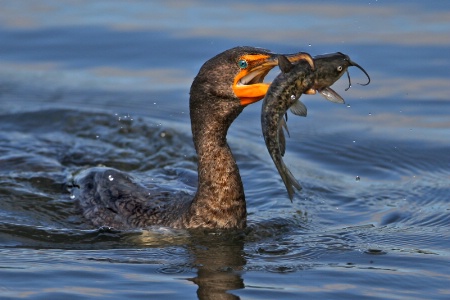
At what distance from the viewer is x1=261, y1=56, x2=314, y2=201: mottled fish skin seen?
22.3 feet

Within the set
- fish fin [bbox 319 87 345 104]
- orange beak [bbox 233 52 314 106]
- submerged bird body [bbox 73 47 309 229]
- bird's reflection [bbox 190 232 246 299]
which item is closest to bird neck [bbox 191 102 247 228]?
submerged bird body [bbox 73 47 309 229]

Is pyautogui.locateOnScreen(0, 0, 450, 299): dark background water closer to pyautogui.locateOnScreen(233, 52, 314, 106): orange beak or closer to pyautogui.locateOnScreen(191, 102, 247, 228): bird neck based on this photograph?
pyautogui.locateOnScreen(191, 102, 247, 228): bird neck

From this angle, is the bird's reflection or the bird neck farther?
the bird neck

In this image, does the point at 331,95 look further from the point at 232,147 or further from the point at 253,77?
the point at 232,147

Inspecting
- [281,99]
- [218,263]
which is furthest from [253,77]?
[218,263]

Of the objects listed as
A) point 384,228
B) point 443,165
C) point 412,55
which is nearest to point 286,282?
point 384,228

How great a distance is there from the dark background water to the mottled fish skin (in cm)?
86

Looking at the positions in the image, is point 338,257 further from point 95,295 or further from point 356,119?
point 356,119

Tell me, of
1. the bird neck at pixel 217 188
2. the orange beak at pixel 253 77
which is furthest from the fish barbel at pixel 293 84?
the bird neck at pixel 217 188

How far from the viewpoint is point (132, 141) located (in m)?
11.0

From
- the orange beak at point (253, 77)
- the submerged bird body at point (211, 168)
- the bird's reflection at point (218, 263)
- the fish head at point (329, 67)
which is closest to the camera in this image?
the bird's reflection at point (218, 263)

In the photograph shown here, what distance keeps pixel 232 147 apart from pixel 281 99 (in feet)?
13.0

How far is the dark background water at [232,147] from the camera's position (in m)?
7.09

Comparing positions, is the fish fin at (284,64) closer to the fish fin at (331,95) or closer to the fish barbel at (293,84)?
the fish barbel at (293,84)
